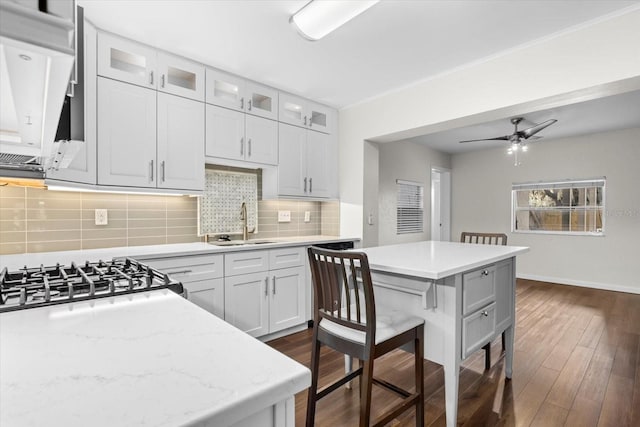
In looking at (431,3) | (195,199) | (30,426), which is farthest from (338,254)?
(195,199)

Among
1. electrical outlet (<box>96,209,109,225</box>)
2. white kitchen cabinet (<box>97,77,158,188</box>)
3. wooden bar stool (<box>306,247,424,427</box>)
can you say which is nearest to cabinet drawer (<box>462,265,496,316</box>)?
wooden bar stool (<box>306,247,424,427</box>)

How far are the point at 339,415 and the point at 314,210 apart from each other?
2577 mm

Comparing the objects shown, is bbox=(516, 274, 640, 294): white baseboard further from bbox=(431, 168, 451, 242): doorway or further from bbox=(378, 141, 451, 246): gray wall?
bbox=(378, 141, 451, 246): gray wall

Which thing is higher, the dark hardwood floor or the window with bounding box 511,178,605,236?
the window with bounding box 511,178,605,236

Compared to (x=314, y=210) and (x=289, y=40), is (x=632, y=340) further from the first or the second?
(x=289, y=40)

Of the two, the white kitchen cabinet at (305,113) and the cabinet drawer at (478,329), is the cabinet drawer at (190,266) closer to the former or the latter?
the white kitchen cabinet at (305,113)

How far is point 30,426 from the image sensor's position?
1.45 feet

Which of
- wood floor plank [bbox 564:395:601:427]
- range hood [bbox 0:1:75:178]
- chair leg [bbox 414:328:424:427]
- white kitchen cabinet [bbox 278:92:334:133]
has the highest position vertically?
white kitchen cabinet [bbox 278:92:334:133]

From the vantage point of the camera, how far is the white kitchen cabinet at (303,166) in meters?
3.45

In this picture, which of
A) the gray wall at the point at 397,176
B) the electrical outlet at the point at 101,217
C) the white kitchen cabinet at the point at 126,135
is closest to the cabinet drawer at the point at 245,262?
the white kitchen cabinet at the point at 126,135

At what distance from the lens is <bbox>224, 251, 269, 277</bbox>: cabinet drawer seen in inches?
105

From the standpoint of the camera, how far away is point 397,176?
5254 millimetres

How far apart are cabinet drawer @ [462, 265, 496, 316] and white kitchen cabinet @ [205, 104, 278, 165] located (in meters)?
2.24

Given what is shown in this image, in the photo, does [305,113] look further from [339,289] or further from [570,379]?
[570,379]
